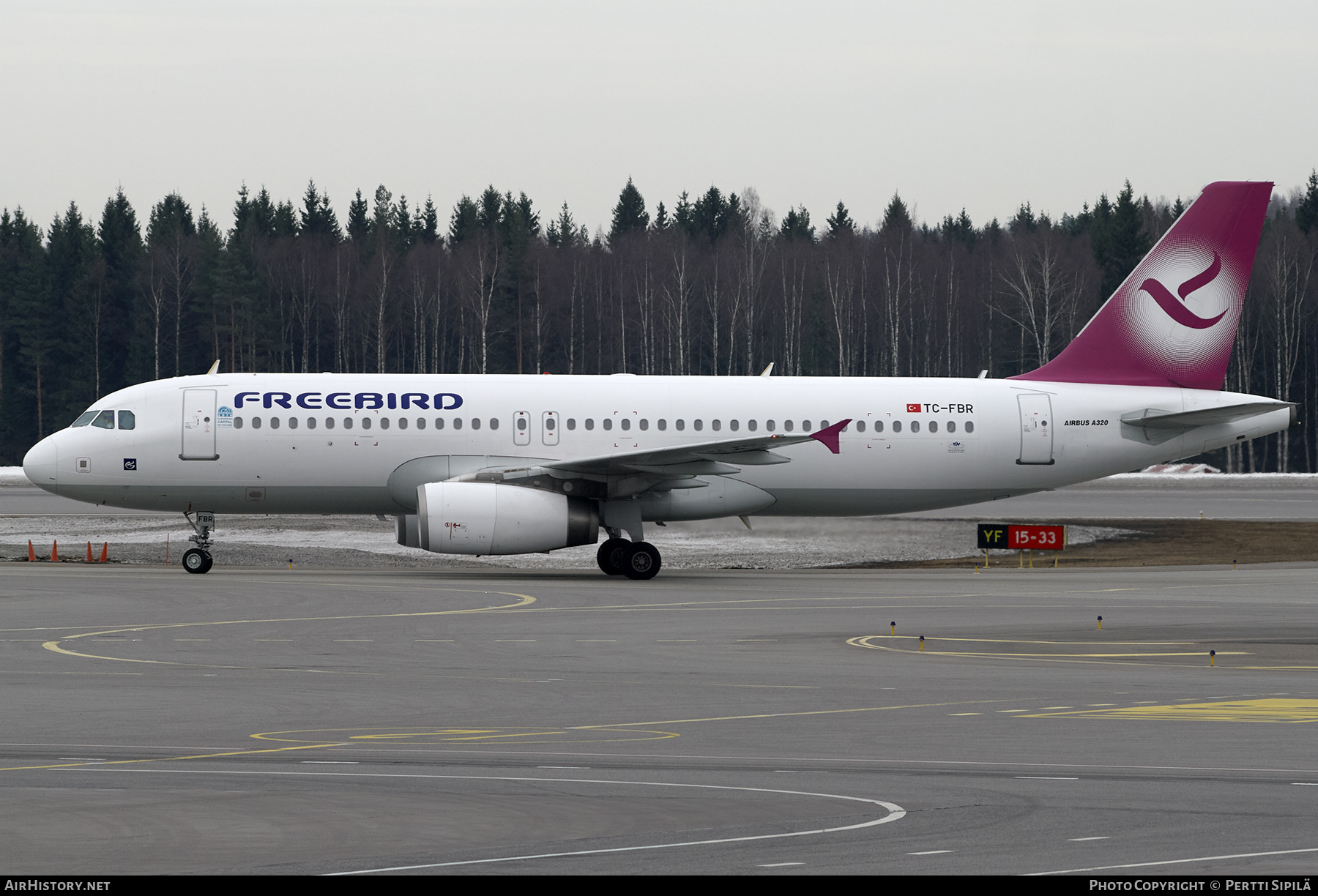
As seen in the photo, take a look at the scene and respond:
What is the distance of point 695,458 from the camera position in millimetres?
31141

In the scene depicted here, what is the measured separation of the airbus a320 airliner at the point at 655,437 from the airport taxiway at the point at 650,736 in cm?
511

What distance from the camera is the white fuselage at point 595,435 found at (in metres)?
32.5

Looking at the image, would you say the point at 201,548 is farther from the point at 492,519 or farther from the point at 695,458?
the point at 695,458

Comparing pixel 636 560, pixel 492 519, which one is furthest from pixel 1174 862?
pixel 636 560

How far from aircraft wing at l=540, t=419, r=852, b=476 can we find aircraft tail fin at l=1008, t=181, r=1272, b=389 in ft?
25.0

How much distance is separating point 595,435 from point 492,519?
3.71 metres

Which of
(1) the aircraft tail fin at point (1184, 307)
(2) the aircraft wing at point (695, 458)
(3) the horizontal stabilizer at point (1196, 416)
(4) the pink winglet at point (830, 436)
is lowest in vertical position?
(2) the aircraft wing at point (695, 458)

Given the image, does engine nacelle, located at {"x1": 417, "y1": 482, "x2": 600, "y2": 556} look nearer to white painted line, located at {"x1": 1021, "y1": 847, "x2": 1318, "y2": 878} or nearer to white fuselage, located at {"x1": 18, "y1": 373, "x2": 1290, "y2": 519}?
white fuselage, located at {"x1": 18, "y1": 373, "x2": 1290, "y2": 519}

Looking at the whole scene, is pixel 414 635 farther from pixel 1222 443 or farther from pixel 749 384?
pixel 1222 443

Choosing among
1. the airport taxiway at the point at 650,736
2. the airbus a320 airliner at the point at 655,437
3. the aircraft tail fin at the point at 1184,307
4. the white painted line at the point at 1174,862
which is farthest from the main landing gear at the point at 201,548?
the white painted line at the point at 1174,862

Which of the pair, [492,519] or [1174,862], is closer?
[1174,862]

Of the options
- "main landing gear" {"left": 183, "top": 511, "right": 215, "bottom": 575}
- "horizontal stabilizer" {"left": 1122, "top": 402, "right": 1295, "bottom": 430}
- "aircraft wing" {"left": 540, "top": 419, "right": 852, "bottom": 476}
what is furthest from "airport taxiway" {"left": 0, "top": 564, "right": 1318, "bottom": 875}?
"horizontal stabilizer" {"left": 1122, "top": 402, "right": 1295, "bottom": 430}

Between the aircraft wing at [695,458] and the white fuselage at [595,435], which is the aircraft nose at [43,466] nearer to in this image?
the white fuselage at [595,435]
